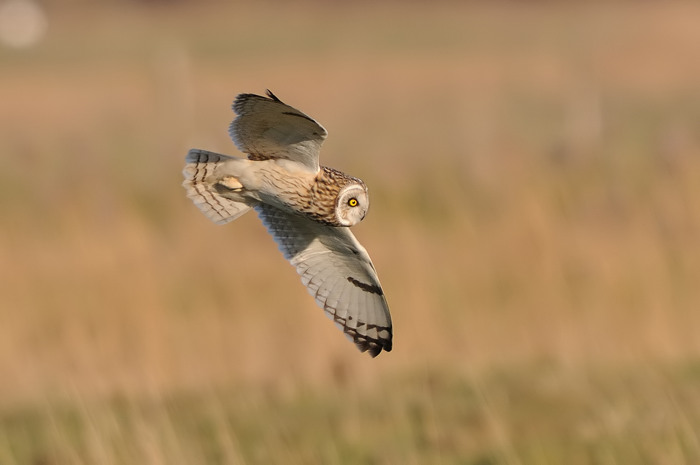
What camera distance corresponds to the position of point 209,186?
4.70 meters

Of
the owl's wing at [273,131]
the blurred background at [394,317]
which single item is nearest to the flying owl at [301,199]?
the owl's wing at [273,131]

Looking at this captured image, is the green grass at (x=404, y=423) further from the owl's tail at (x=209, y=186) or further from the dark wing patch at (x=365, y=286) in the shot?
the owl's tail at (x=209, y=186)

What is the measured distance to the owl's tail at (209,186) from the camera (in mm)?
4633

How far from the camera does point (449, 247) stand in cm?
1083

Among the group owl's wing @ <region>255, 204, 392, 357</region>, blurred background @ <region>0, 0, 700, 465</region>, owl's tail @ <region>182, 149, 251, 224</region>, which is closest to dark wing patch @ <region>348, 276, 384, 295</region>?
owl's wing @ <region>255, 204, 392, 357</region>

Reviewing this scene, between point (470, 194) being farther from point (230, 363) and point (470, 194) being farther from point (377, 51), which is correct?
point (377, 51)

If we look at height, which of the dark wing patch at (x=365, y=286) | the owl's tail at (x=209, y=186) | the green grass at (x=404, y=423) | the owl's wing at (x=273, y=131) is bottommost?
the green grass at (x=404, y=423)

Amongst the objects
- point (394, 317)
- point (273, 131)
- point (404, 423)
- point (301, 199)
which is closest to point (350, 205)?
point (301, 199)

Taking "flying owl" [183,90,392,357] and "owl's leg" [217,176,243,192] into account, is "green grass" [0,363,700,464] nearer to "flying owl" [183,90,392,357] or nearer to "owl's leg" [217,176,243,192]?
"flying owl" [183,90,392,357]

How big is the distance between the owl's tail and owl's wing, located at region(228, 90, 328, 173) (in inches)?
5.0

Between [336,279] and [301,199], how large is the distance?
0.61 meters

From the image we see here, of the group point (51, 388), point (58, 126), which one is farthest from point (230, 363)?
point (58, 126)

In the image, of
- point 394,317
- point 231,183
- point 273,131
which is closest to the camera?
point 273,131

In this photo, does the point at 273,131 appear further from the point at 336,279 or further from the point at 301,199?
the point at 336,279
